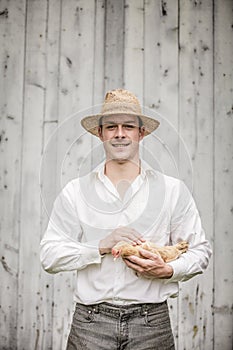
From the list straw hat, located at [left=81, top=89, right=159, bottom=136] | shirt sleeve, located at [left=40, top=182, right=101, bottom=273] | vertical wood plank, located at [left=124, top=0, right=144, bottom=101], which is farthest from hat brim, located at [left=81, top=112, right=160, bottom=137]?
vertical wood plank, located at [left=124, top=0, right=144, bottom=101]

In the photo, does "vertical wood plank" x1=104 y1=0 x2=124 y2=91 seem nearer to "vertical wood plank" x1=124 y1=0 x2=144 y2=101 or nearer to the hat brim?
"vertical wood plank" x1=124 y1=0 x2=144 y2=101

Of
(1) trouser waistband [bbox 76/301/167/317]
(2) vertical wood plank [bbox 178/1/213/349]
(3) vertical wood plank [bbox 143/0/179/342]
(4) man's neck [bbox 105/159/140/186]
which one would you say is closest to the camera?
(1) trouser waistband [bbox 76/301/167/317]

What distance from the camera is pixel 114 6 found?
11.9 feet

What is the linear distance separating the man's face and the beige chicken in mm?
324

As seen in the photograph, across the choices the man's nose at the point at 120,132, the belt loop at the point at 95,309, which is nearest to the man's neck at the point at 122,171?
the man's nose at the point at 120,132

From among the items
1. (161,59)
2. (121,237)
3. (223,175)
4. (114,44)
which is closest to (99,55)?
(114,44)

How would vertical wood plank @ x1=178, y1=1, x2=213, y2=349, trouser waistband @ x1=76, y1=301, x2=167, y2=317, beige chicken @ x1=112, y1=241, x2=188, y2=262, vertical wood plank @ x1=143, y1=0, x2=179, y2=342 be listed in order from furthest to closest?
vertical wood plank @ x1=143, y1=0, x2=179, y2=342
vertical wood plank @ x1=178, y1=1, x2=213, y2=349
trouser waistband @ x1=76, y1=301, x2=167, y2=317
beige chicken @ x1=112, y1=241, x2=188, y2=262

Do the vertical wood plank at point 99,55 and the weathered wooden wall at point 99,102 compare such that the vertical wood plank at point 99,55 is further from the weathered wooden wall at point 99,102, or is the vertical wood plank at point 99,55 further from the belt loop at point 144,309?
the belt loop at point 144,309

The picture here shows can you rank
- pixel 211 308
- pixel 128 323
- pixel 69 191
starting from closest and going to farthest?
pixel 128 323 < pixel 69 191 < pixel 211 308

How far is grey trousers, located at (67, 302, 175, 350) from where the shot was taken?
78.5 inches

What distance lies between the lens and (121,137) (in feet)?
6.71

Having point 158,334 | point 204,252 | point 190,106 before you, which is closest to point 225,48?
point 190,106

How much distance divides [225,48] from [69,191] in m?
1.85

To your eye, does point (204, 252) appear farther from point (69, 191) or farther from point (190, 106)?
point (190, 106)
